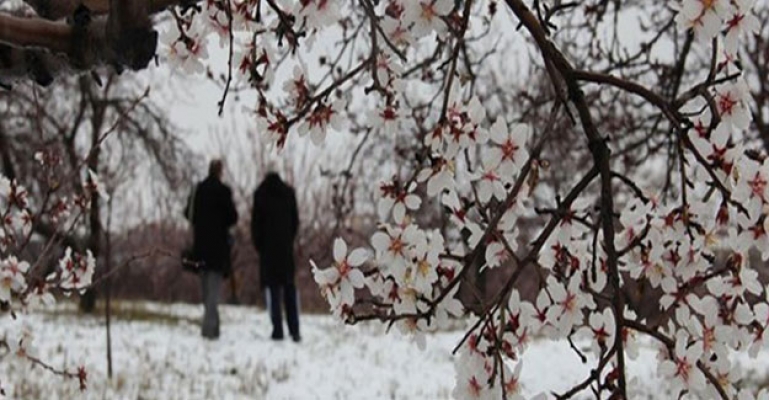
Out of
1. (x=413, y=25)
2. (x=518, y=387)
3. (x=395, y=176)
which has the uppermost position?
(x=413, y=25)

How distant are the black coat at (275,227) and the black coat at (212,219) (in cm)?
30

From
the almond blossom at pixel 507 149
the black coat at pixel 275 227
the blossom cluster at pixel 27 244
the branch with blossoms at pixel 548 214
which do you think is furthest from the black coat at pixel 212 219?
the almond blossom at pixel 507 149

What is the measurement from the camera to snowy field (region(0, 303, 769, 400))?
7.18 metres

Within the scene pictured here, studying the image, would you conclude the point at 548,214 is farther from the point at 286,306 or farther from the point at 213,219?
the point at 286,306

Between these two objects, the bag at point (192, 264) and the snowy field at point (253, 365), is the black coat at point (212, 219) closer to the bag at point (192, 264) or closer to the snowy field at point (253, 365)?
the bag at point (192, 264)

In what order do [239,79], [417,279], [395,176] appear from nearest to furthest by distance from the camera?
[417,279] → [395,176] → [239,79]

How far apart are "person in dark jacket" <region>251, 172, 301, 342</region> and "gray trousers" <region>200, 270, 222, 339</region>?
41 cm

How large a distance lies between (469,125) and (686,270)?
54 centimetres

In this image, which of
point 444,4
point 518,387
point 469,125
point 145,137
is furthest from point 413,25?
point 145,137

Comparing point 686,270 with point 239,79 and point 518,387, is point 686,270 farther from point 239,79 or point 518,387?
point 239,79

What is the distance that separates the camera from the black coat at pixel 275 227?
30.0 feet

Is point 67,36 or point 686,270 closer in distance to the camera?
point 67,36

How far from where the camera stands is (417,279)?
6.76 ft

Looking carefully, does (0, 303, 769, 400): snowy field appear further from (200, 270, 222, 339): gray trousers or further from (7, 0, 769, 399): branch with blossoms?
(7, 0, 769, 399): branch with blossoms
